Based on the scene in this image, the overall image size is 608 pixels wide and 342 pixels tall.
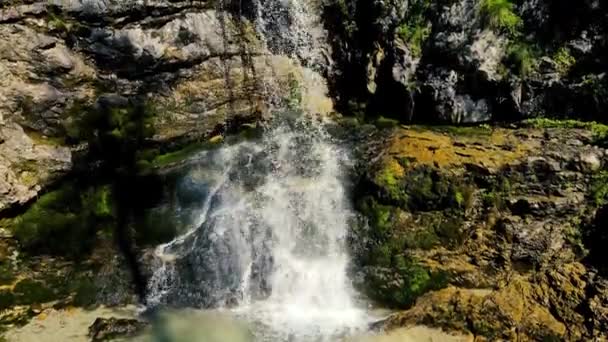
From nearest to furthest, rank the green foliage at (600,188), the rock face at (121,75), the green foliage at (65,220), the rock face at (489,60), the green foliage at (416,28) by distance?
the green foliage at (600,188)
the green foliage at (65,220)
the rock face at (121,75)
the rock face at (489,60)
the green foliage at (416,28)

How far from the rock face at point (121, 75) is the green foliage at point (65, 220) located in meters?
0.29

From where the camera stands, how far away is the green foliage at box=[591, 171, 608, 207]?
8.54m

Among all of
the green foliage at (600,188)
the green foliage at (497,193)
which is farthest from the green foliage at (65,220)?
the green foliage at (600,188)

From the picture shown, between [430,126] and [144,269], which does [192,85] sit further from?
[430,126]

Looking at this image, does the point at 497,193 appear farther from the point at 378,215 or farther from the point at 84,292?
the point at 84,292

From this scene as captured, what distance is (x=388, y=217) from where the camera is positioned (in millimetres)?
8898

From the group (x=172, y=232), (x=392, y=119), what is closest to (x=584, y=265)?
(x=392, y=119)

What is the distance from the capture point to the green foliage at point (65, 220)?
878cm

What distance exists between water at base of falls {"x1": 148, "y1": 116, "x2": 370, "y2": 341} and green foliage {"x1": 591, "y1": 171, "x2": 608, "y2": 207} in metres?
3.75

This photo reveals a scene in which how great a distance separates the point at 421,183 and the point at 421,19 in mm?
3667

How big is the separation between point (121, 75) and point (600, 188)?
8092 millimetres

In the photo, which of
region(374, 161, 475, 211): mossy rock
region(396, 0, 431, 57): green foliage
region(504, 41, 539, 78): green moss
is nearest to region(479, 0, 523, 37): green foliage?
region(504, 41, 539, 78): green moss

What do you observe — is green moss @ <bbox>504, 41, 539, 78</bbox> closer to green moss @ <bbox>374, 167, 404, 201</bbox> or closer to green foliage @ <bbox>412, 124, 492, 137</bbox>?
green foliage @ <bbox>412, 124, 492, 137</bbox>

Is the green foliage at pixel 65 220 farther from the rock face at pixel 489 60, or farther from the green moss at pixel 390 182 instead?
the rock face at pixel 489 60
